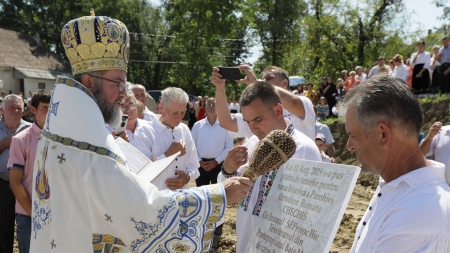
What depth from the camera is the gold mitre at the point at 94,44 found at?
278 cm

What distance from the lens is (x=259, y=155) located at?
8.25 feet

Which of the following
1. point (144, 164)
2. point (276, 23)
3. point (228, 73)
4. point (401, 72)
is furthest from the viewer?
point (276, 23)

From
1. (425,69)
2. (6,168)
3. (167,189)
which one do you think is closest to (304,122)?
(167,189)

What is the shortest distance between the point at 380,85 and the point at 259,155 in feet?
2.54

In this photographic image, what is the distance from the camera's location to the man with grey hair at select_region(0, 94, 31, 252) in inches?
219

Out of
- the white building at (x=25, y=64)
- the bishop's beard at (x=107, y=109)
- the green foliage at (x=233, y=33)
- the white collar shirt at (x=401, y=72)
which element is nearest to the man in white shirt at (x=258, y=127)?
the bishop's beard at (x=107, y=109)

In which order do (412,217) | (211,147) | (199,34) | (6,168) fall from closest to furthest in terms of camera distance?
(412,217)
(6,168)
(211,147)
(199,34)

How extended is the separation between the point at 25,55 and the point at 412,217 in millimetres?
50423

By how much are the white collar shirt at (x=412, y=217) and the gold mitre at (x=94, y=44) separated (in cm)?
173

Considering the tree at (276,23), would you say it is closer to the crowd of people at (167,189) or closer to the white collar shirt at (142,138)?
the white collar shirt at (142,138)

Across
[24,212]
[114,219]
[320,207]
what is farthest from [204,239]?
[24,212]

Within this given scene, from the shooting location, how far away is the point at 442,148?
639 centimetres

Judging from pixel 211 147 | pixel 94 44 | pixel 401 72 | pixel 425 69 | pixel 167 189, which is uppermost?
pixel 94 44

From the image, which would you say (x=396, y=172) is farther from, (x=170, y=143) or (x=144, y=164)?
(x=170, y=143)
